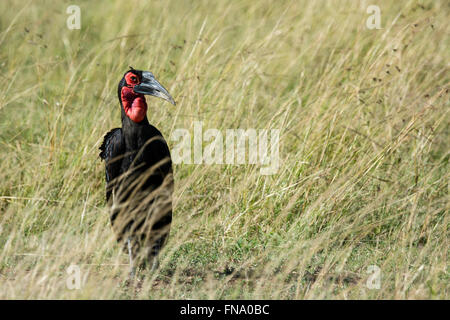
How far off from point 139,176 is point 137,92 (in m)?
0.51

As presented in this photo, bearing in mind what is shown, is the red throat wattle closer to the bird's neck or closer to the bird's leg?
the bird's neck

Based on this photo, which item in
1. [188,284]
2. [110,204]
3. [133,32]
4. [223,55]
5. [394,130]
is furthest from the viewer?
[133,32]

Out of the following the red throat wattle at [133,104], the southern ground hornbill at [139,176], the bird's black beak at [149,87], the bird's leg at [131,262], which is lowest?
the bird's leg at [131,262]

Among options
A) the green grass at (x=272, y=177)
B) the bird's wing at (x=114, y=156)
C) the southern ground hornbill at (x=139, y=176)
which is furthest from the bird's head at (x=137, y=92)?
the green grass at (x=272, y=177)

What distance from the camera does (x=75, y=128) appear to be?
5152 millimetres

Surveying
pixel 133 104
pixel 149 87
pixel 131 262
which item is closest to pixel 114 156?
pixel 133 104

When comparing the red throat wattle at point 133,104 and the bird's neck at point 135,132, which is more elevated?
the red throat wattle at point 133,104

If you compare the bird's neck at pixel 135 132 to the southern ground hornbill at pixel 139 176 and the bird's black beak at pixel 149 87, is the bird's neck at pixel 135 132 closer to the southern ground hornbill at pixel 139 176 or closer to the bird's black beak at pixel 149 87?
the southern ground hornbill at pixel 139 176

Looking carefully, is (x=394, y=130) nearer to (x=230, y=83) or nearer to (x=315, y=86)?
(x=315, y=86)

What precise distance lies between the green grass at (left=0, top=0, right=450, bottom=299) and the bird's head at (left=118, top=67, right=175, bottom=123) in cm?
63

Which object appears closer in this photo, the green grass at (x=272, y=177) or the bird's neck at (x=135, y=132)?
the green grass at (x=272, y=177)

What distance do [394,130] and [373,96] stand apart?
0.29m

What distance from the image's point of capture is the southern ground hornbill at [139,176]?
3.85 metres

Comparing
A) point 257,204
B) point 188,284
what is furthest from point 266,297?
point 257,204
